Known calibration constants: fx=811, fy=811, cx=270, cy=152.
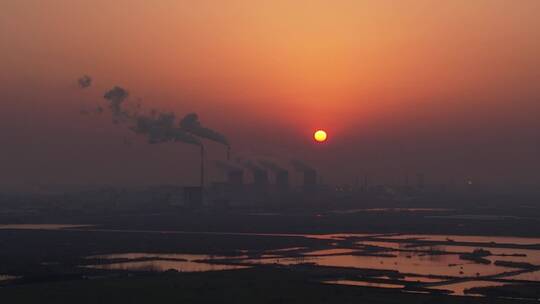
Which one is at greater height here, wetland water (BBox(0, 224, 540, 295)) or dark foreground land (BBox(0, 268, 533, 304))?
wetland water (BBox(0, 224, 540, 295))

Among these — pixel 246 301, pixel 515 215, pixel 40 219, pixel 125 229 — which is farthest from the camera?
pixel 515 215

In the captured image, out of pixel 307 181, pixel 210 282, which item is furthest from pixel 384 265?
pixel 307 181

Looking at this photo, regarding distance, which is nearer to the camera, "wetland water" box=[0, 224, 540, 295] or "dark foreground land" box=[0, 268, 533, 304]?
"dark foreground land" box=[0, 268, 533, 304]

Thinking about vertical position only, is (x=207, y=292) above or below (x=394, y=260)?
below

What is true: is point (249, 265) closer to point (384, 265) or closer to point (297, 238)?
point (384, 265)

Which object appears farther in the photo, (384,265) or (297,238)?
(297,238)

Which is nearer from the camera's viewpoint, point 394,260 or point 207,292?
point 207,292

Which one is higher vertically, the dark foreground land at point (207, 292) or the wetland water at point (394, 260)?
the wetland water at point (394, 260)

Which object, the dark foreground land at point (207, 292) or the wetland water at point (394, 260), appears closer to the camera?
the dark foreground land at point (207, 292)
